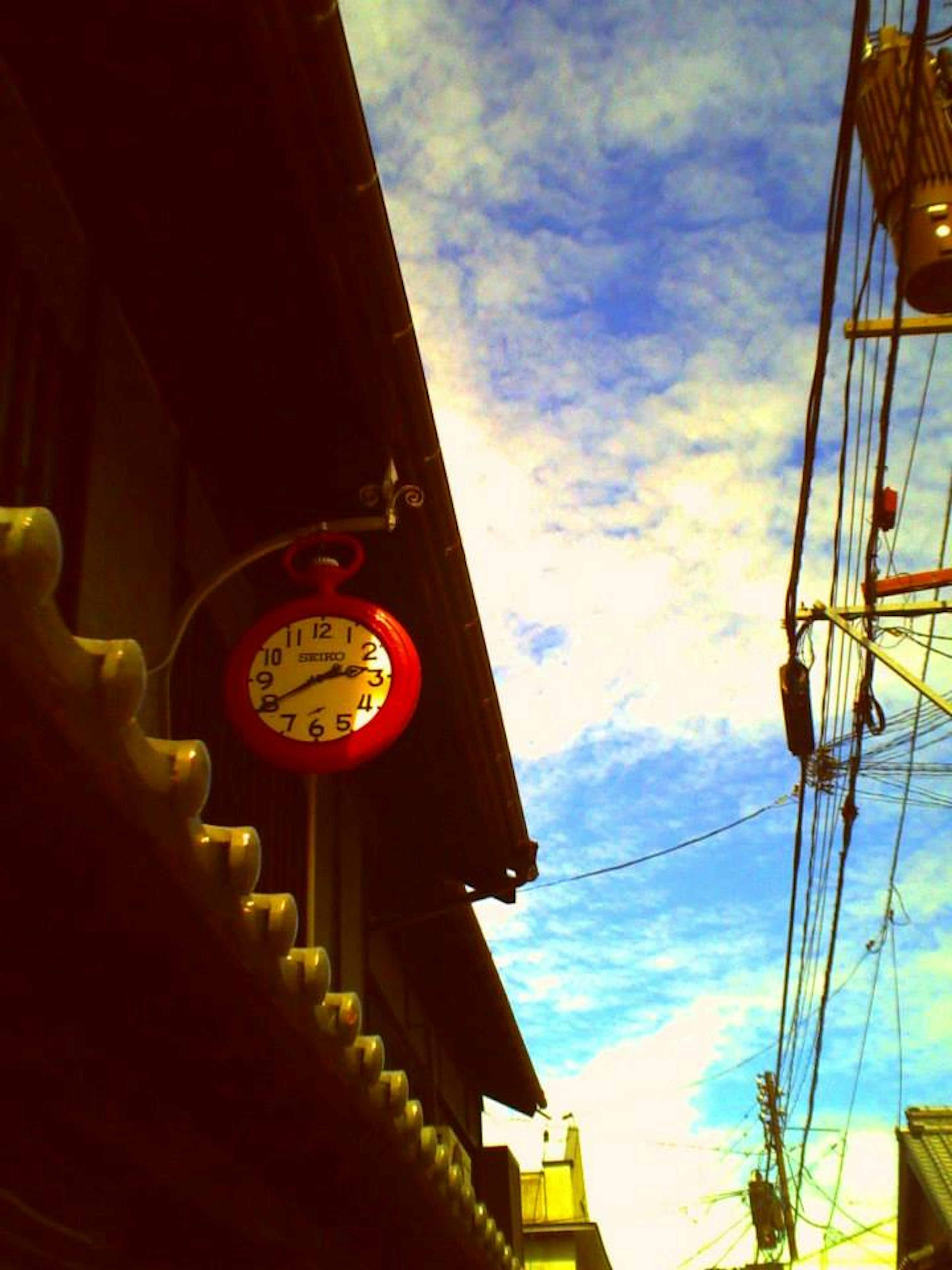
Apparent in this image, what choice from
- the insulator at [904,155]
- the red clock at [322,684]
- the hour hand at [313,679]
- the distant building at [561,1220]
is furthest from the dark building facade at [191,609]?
the distant building at [561,1220]

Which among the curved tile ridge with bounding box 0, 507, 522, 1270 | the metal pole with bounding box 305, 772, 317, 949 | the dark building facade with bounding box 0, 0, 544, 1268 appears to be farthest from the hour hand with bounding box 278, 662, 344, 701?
the curved tile ridge with bounding box 0, 507, 522, 1270

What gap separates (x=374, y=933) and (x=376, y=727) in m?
4.95

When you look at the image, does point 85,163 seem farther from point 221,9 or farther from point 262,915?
point 262,915

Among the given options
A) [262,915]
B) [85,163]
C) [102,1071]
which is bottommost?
[102,1071]

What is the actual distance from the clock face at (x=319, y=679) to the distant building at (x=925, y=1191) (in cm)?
2014

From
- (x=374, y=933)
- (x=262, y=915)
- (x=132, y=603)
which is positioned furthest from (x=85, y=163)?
(x=374, y=933)

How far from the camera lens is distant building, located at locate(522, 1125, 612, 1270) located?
28.1 meters

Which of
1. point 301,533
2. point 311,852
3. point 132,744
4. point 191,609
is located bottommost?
point 132,744

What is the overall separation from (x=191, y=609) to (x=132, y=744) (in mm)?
3077

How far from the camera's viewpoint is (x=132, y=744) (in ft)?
8.57

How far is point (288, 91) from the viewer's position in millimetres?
4840

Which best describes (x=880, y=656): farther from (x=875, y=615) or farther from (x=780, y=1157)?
(x=780, y=1157)

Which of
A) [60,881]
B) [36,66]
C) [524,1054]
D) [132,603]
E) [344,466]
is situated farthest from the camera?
[524,1054]

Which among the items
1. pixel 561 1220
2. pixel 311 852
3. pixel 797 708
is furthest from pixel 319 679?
pixel 561 1220
